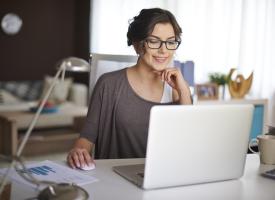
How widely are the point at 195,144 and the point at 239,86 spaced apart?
2705 millimetres

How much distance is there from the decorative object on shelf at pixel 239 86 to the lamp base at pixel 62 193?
289 centimetres

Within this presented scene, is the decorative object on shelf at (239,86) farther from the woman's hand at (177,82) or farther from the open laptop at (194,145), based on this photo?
the open laptop at (194,145)

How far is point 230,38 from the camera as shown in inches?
163

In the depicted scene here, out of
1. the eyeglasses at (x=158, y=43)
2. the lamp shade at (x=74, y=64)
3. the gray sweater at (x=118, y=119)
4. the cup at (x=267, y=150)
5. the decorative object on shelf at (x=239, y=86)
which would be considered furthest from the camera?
the decorative object on shelf at (x=239, y=86)

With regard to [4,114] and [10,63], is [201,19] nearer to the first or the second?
[4,114]

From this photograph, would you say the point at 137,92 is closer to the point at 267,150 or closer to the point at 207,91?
the point at 267,150

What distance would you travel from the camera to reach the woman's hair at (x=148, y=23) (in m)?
1.59

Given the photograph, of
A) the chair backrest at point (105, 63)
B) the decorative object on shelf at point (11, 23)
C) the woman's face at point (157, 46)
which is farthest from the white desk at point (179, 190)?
the decorative object on shelf at point (11, 23)

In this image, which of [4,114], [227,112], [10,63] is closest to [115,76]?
[227,112]

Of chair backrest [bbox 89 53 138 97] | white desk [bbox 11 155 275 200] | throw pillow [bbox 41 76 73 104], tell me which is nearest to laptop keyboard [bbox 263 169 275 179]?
white desk [bbox 11 155 275 200]

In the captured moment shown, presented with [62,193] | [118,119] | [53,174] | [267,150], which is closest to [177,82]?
[118,119]

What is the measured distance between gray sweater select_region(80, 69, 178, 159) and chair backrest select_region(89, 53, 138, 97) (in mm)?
112

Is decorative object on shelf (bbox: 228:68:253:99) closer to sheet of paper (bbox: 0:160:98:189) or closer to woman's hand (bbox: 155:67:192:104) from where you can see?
woman's hand (bbox: 155:67:192:104)

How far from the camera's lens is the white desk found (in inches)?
40.6
